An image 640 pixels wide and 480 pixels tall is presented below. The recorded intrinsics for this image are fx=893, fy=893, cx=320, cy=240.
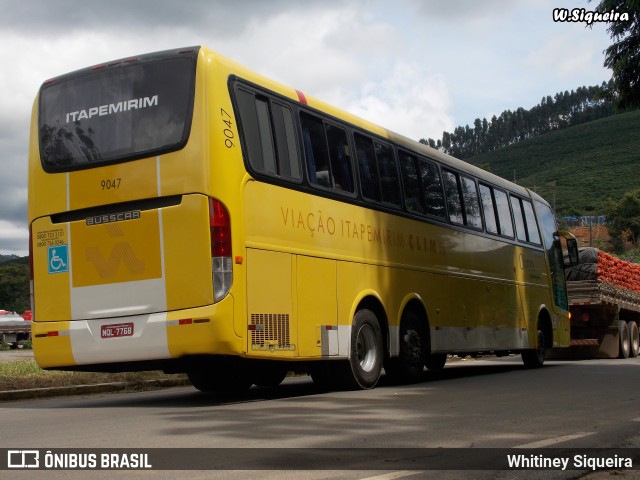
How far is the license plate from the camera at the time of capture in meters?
9.55

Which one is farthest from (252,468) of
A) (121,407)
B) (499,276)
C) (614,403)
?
(499,276)

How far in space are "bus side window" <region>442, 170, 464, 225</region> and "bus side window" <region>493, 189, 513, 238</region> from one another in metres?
2.05

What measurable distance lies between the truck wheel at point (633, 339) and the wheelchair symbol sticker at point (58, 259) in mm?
17485

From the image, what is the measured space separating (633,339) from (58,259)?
58.9 feet

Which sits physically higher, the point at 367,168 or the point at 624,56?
the point at 624,56

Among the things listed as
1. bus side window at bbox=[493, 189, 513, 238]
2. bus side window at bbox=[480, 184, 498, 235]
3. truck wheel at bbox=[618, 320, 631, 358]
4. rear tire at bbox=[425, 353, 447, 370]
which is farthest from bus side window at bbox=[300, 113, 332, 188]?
truck wheel at bbox=[618, 320, 631, 358]

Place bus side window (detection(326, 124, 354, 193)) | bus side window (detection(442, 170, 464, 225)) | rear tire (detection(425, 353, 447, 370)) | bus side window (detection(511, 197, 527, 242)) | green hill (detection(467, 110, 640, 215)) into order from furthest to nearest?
1. green hill (detection(467, 110, 640, 215))
2. rear tire (detection(425, 353, 447, 370))
3. bus side window (detection(511, 197, 527, 242))
4. bus side window (detection(442, 170, 464, 225))
5. bus side window (detection(326, 124, 354, 193))

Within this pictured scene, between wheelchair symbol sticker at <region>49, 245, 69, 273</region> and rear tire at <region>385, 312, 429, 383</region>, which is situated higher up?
wheelchair symbol sticker at <region>49, 245, 69, 273</region>

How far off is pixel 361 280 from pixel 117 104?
12.9 ft

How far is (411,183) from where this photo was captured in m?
13.5

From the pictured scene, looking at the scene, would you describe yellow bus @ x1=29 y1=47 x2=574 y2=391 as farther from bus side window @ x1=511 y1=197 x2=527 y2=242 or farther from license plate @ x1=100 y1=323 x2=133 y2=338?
bus side window @ x1=511 y1=197 x2=527 y2=242

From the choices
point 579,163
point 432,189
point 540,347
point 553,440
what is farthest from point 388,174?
point 579,163

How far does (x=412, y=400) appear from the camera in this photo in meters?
10.1

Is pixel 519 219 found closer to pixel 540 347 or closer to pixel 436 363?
pixel 540 347
